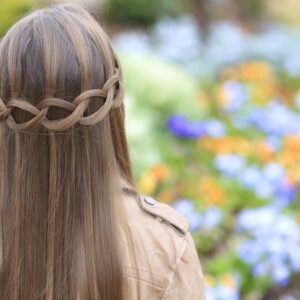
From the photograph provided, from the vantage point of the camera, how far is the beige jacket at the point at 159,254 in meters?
1.59

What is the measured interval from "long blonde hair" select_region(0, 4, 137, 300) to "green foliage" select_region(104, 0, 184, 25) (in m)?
9.37

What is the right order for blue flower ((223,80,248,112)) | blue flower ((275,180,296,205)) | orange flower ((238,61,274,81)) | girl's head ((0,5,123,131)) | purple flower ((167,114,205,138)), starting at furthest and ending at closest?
orange flower ((238,61,274,81)) → blue flower ((223,80,248,112)) → purple flower ((167,114,205,138)) → blue flower ((275,180,296,205)) → girl's head ((0,5,123,131))

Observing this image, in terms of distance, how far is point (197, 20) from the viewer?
8.52 m

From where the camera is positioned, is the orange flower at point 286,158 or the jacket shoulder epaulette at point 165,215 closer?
the jacket shoulder epaulette at point 165,215

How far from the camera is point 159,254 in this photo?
5.22 ft

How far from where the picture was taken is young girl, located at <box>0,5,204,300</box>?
1.50 m

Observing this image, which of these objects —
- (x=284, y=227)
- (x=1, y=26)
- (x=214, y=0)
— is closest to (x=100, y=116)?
(x=284, y=227)

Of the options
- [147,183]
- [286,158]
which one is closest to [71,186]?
[147,183]

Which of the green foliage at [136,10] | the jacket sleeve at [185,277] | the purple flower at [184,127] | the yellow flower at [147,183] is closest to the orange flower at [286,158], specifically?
the purple flower at [184,127]

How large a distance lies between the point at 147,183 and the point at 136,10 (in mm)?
7151

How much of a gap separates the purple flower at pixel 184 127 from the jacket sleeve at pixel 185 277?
3.36 metres

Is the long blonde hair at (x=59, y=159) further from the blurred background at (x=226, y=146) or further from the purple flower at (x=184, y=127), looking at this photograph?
the purple flower at (x=184, y=127)

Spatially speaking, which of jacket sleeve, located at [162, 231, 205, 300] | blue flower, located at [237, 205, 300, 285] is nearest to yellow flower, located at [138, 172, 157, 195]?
blue flower, located at [237, 205, 300, 285]

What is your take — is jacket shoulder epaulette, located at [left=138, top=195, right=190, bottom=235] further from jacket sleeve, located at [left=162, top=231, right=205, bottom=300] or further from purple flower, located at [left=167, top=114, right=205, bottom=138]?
purple flower, located at [left=167, top=114, right=205, bottom=138]
